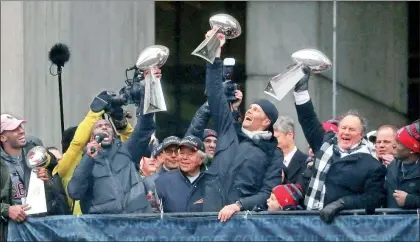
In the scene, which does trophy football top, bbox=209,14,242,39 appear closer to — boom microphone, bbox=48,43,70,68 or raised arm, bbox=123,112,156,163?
raised arm, bbox=123,112,156,163

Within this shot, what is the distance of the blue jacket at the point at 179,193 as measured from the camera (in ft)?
37.1

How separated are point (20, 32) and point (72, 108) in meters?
0.94

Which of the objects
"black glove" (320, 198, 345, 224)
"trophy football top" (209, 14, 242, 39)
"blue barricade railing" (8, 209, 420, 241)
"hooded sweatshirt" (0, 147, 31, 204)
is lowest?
"blue barricade railing" (8, 209, 420, 241)

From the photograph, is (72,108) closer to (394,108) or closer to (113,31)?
(113,31)

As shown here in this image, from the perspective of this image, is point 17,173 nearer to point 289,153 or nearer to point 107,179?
point 107,179

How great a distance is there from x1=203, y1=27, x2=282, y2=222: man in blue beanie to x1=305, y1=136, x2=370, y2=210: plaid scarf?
253 mm

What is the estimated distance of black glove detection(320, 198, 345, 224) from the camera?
416 inches

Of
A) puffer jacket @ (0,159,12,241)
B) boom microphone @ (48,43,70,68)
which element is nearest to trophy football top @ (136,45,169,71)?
puffer jacket @ (0,159,12,241)

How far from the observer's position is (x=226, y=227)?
1078 cm

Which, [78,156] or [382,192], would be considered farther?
[78,156]

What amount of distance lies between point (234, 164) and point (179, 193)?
0.47 m

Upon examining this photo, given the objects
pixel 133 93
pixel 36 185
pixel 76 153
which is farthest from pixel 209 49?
pixel 36 185

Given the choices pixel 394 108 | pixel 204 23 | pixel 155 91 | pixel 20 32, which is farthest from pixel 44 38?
pixel 155 91

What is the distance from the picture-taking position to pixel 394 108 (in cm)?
1627
